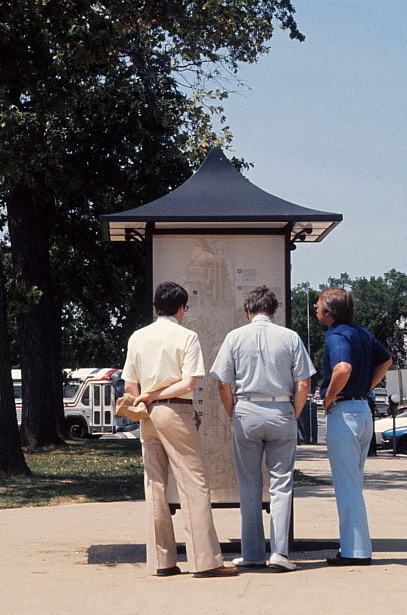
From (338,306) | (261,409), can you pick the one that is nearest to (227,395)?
(261,409)

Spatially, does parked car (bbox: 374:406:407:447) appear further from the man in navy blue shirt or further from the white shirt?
the white shirt

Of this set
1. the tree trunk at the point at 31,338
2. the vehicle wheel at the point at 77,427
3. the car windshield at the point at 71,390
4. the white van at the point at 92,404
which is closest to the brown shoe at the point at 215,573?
Answer: the tree trunk at the point at 31,338

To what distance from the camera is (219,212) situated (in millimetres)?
7840

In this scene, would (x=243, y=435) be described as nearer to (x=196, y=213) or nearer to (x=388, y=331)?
(x=196, y=213)

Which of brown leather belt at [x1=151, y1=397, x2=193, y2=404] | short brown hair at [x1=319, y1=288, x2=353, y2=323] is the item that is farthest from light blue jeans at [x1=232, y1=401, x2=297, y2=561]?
short brown hair at [x1=319, y1=288, x2=353, y2=323]

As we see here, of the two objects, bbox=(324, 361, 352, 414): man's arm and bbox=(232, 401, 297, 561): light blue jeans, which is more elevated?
bbox=(324, 361, 352, 414): man's arm

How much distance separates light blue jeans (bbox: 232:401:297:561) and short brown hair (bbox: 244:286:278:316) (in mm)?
647

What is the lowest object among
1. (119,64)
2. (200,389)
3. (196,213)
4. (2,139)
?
(200,389)

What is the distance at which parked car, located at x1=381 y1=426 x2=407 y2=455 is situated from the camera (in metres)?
27.0

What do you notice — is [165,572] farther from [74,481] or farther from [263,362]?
[74,481]

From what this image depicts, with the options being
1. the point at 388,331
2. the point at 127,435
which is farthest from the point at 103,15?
the point at 388,331

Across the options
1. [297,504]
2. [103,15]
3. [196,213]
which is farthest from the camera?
[103,15]

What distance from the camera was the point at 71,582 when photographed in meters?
6.63

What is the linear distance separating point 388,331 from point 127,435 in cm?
6618
